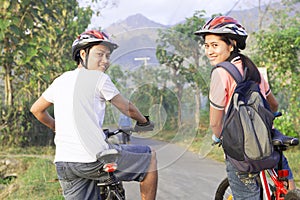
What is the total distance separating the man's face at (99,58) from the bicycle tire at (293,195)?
1.49 m

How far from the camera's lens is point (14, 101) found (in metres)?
11.3

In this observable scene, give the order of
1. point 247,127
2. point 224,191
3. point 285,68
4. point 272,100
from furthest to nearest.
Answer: point 285,68 → point 224,191 → point 272,100 → point 247,127

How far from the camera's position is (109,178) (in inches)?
128

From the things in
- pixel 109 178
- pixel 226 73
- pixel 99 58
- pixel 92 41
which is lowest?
pixel 109 178

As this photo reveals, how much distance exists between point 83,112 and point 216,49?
93 centimetres

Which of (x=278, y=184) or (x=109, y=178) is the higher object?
(x=109, y=178)

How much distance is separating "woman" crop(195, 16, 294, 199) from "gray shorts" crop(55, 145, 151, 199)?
502 mm

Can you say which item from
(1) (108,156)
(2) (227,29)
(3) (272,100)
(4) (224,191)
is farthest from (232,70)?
(4) (224,191)

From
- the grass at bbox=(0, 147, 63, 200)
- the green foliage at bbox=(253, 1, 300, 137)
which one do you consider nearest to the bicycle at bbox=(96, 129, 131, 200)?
the grass at bbox=(0, 147, 63, 200)

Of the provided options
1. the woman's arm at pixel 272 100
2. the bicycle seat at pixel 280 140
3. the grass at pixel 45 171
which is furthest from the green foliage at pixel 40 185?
the bicycle seat at pixel 280 140

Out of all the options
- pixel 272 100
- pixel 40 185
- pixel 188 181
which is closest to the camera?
pixel 272 100

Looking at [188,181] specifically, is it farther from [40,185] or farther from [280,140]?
[280,140]

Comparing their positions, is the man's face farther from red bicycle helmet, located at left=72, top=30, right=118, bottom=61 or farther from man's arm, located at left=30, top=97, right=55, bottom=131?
man's arm, located at left=30, top=97, right=55, bottom=131

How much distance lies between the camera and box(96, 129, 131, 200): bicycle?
307 centimetres
